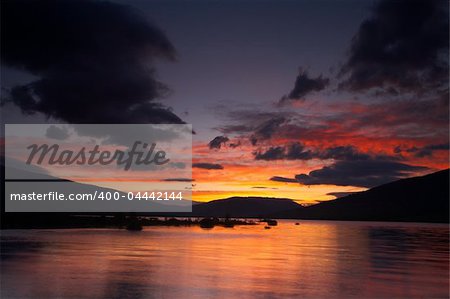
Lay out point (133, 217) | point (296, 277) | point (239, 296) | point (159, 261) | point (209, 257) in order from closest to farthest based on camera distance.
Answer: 1. point (239, 296)
2. point (296, 277)
3. point (159, 261)
4. point (209, 257)
5. point (133, 217)

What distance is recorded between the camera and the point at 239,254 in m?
50.0

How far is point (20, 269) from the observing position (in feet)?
114

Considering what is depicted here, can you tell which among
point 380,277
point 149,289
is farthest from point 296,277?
Answer: point 149,289

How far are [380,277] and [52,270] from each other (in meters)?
21.6

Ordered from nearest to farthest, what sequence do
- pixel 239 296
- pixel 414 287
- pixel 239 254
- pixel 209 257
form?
pixel 239 296 < pixel 414 287 < pixel 209 257 < pixel 239 254

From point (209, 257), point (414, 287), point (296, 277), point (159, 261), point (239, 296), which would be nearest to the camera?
point (239, 296)

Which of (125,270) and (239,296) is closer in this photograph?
(239,296)

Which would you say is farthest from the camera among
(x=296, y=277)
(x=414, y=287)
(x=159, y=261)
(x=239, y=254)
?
(x=239, y=254)

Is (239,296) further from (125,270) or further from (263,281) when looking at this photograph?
(125,270)

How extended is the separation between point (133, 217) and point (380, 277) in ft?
287

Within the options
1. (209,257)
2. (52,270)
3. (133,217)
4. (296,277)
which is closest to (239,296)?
(296,277)

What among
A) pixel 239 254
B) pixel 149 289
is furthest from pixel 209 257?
pixel 149 289

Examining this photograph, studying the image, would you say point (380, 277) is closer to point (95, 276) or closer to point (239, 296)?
point (239, 296)

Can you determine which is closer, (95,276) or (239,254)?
(95,276)
